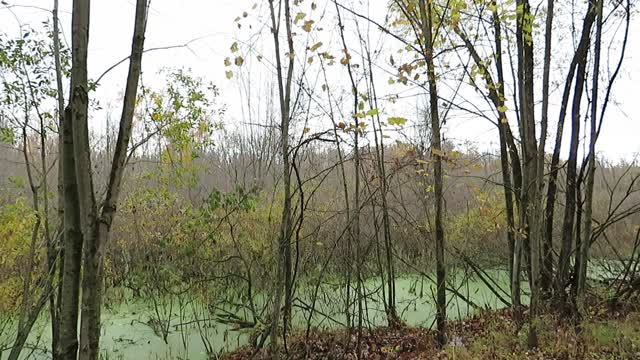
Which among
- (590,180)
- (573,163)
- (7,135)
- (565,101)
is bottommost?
(590,180)

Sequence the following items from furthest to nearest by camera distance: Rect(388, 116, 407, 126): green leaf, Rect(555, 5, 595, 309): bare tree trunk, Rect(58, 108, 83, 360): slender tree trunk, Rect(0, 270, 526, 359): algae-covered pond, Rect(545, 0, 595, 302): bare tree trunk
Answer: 1. Rect(0, 270, 526, 359): algae-covered pond
2. Rect(555, 5, 595, 309): bare tree trunk
3. Rect(545, 0, 595, 302): bare tree trunk
4. Rect(388, 116, 407, 126): green leaf
5. Rect(58, 108, 83, 360): slender tree trunk

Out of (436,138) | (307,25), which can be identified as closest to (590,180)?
(436,138)

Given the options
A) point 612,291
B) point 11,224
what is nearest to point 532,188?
point 612,291

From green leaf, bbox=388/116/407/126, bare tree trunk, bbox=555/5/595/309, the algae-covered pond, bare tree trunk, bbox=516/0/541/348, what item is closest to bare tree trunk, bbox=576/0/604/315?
bare tree trunk, bbox=555/5/595/309

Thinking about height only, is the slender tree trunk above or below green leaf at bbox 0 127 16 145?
below

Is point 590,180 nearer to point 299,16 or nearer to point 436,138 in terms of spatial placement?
point 436,138

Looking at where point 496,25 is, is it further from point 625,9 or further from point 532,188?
point 532,188

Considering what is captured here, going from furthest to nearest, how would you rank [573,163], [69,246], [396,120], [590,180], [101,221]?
[573,163]
[590,180]
[396,120]
[101,221]
[69,246]

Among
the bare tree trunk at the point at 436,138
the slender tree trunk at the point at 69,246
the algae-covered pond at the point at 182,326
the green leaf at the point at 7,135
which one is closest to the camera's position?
the slender tree trunk at the point at 69,246

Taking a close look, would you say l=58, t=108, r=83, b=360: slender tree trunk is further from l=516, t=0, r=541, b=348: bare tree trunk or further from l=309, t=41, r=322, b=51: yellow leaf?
l=516, t=0, r=541, b=348: bare tree trunk

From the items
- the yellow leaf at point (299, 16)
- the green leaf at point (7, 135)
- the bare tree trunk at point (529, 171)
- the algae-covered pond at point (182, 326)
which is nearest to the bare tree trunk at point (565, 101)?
the bare tree trunk at point (529, 171)

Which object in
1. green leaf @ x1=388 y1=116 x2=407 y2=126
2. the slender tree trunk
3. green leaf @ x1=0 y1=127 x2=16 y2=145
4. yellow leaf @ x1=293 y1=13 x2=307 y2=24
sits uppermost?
yellow leaf @ x1=293 y1=13 x2=307 y2=24

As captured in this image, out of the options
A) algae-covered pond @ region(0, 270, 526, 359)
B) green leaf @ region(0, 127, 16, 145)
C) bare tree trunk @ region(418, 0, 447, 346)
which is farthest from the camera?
algae-covered pond @ region(0, 270, 526, 359)

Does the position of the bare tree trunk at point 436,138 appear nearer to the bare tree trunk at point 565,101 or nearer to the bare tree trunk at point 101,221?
the bare tree trunk at point 565,101
